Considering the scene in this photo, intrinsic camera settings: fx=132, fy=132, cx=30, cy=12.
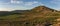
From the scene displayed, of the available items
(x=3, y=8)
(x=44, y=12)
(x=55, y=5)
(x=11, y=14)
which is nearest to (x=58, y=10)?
(x=55, y=5)

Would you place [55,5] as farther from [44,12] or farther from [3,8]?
[3,8]

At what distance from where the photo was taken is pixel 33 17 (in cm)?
254

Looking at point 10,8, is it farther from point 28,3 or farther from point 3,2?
point 28,3

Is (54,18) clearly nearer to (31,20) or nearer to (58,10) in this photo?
(58,10)

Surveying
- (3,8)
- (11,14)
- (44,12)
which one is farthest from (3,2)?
(44,12)

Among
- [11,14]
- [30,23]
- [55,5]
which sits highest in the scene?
[55,5]

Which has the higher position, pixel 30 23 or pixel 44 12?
pixel 44 12

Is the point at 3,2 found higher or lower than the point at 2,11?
higher

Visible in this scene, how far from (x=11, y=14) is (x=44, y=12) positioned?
0.64 m

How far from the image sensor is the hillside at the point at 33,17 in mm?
2520

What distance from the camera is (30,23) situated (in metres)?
2.54

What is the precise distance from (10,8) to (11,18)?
0.66 ft

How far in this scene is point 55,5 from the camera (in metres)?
2.63

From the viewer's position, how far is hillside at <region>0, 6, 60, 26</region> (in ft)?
8.27
